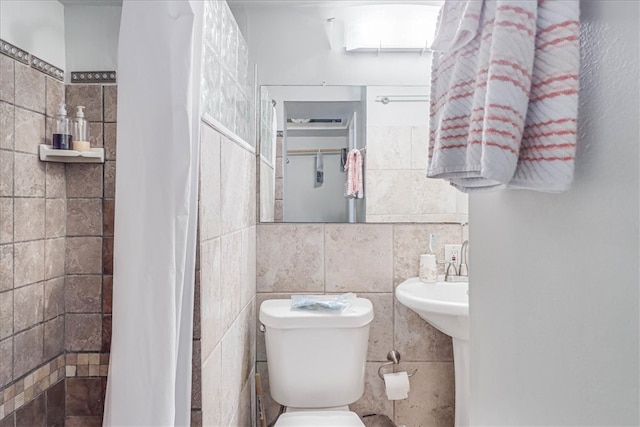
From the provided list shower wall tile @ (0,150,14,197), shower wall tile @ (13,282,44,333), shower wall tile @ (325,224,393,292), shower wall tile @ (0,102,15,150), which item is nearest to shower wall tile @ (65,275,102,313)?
shower wall tile @ (13,282,44,333)

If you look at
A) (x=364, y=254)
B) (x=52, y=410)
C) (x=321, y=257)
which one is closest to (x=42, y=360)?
(x=52, y=410)

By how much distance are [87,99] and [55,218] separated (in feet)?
1.38

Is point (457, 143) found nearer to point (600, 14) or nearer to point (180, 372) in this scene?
point (600, 14)

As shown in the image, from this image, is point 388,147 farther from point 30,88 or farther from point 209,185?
point 30,88

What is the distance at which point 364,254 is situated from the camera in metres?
2.05

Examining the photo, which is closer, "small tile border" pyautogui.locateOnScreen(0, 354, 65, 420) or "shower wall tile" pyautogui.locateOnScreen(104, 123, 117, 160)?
"small tile border" pyautogui.locateOnScreen(0, 354, 65, 420)

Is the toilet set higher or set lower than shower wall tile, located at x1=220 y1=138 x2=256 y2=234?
lower

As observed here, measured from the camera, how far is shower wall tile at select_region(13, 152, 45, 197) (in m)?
1.26

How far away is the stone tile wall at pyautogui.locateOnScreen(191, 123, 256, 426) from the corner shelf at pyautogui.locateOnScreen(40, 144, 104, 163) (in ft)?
1.37

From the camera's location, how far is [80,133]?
145 cm

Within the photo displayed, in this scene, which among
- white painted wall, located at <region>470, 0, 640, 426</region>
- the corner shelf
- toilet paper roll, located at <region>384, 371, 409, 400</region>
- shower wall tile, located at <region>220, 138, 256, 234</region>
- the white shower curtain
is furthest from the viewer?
toilet paper roll, located at <region>384, 371, 409, 400</region>

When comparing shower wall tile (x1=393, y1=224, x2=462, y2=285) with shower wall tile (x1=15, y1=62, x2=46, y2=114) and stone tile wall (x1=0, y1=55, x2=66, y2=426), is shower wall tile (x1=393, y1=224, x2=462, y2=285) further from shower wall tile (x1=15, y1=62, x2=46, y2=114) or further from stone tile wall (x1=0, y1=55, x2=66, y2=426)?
shower wall tile (x1=15, y1=62, x2=46, y2=114)

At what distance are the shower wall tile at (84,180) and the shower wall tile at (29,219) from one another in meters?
0.12

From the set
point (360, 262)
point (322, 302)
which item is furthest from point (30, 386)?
point (360, 262)
